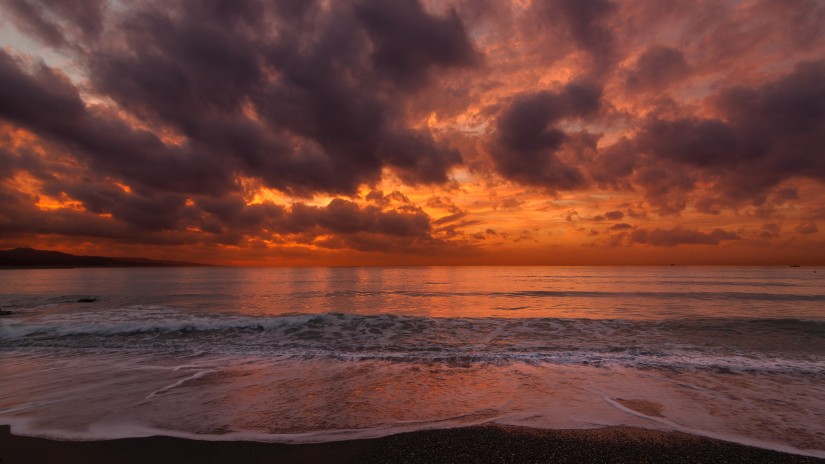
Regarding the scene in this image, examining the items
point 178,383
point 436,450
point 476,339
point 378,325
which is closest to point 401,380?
point 436,450

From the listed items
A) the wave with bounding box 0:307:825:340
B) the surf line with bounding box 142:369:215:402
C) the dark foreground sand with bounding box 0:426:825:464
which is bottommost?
the wave with bounding box 0:307:825:340

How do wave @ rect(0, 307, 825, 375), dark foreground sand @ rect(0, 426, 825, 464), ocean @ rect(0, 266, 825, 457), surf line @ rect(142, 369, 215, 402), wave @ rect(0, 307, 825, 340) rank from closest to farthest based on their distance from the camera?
1. dark foreground sand @ rect(0, 426, 825, 464)
2. ocean @ rect(0, 266, 825, 457)
3. surf line @ rect(142, 369, 215, 402)
4. wave @ rect(0, 307, 825, 375)
5. wave @ rect(0, 307, 825, 340)

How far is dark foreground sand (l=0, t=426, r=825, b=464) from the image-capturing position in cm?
613

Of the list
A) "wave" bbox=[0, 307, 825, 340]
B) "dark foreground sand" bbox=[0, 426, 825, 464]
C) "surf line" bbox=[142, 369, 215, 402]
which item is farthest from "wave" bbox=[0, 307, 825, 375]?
"dark foreground sand" bbox=[0, 426, 825, 464]

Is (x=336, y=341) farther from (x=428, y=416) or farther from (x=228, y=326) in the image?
(x=428, y=416)

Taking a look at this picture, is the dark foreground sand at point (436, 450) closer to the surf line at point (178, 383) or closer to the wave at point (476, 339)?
the surf line at point (178, 383)

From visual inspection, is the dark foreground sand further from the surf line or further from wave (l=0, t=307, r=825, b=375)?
wave (l=0, t=307, r=825, b=375)

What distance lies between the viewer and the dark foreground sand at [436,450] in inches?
241

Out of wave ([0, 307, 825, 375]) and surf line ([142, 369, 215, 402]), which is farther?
wave ([0, 307, 825, 375])

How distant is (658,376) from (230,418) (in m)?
12.4

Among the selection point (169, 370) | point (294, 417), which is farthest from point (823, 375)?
point (169, 370)

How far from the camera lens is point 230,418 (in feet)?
25.9

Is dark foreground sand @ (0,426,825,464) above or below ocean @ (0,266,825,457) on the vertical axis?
above

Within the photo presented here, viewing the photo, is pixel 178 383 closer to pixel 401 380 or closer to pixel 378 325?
pixel 401 380
